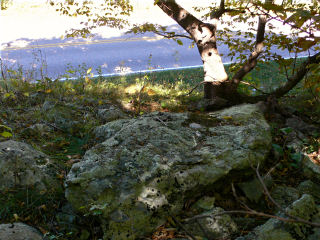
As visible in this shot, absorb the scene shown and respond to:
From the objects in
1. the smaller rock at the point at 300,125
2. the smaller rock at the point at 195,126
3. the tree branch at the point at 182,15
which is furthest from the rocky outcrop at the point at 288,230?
the tree branch at the point at 182,15

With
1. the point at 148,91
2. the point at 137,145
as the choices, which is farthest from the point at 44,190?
the point at 148,91

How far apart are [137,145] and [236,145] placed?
0.93 m

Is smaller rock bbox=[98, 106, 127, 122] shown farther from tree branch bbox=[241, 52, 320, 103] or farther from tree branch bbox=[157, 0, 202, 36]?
tree branch bbox=[241, 52, 320, 103]

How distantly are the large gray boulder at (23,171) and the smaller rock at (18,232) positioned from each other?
0.45 meters

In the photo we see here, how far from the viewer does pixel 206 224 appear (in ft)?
6.89

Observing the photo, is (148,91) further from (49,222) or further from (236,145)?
(49,222)

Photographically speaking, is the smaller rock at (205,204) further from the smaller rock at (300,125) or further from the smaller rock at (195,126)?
the smaller rock at (300,125)

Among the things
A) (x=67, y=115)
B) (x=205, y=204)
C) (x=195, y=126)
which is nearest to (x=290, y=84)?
(x=195, y=126)

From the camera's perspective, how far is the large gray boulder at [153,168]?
6.93 feet

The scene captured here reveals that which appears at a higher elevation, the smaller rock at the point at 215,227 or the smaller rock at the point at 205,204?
the smaller rock at the point at 205,204

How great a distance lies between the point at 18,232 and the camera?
2018 mm

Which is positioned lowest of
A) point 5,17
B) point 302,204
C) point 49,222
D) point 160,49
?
point 49,222

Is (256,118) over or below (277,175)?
over

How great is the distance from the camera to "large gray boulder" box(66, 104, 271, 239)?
2113mm
